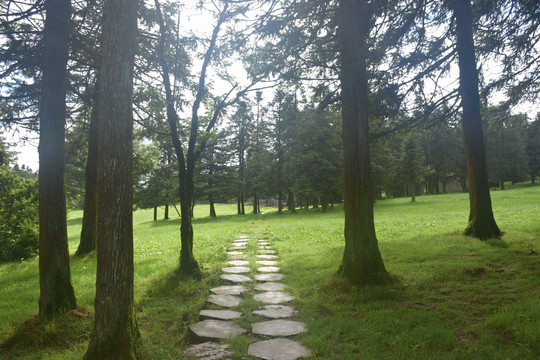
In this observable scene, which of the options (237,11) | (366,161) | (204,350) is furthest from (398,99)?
(204,350)

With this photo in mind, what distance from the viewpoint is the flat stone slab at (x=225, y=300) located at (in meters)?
4.65

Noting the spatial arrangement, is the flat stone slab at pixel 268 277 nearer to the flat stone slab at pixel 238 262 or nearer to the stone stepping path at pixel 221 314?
the flat stone slab at pixel 238 262

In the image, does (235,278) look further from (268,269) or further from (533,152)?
(533,152)

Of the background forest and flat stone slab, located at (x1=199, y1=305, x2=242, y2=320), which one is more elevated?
the background forest

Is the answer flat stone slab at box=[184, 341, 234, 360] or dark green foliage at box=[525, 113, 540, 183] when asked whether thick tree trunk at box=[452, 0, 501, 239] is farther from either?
dark green foliage at box=[525, 113, 540, 183]

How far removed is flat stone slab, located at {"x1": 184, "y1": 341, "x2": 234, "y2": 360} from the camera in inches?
122

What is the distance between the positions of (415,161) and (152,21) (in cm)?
3051

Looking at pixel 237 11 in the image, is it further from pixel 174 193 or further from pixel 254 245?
Answer: pixel 174 193

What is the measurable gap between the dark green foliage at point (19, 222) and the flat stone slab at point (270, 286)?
370 inches

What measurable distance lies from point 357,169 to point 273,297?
255cm

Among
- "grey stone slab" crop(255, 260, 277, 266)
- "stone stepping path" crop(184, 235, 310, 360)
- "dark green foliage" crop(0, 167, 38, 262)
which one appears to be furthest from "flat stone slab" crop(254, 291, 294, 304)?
"dark green foliage" crop(0, 167, 38, 262)

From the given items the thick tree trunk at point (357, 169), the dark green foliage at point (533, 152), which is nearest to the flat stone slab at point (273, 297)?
the thick tree trunk at point (357, 169)

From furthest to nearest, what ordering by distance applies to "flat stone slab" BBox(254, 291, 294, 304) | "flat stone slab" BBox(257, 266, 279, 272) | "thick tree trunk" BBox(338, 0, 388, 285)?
"flat stone slab" BBox(257, 266, 279, 272)
"thick tree trunk" BBox(338, 0, 388, 285)
"flat stone slab" BBox(254, 291, 294, 304)

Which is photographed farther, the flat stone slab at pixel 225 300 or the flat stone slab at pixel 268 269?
the flat stone slab at pixel 268 269
